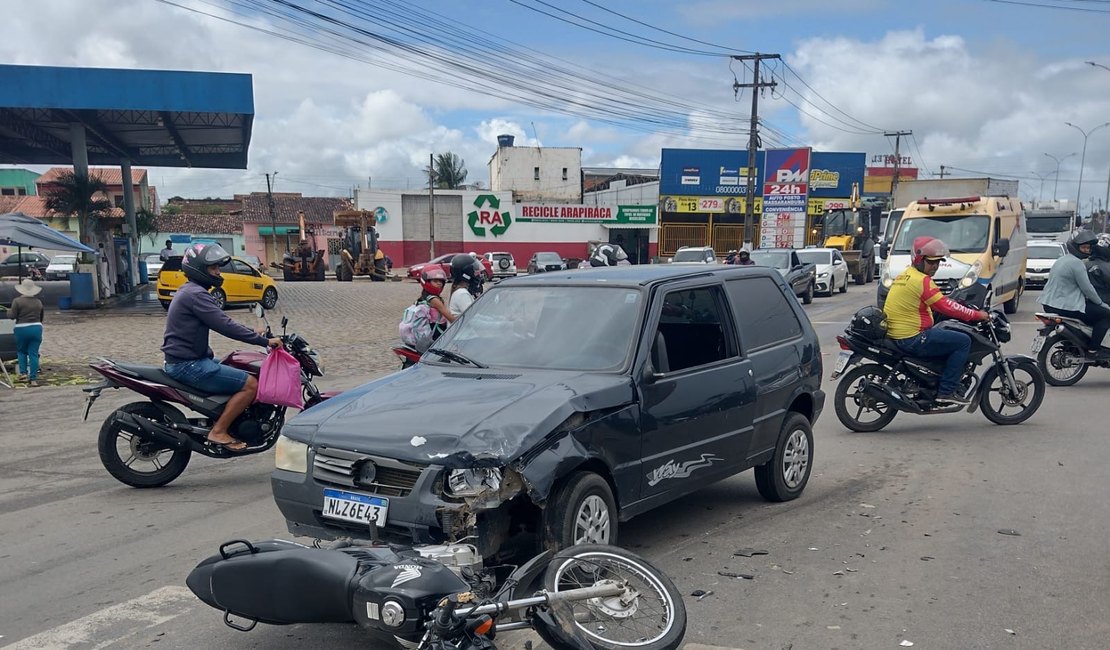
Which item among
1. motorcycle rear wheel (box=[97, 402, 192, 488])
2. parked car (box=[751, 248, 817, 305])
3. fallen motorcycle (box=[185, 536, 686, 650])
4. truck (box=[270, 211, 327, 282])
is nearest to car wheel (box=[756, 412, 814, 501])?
fallen motorcycle (box=[185, 536, 686, 650])

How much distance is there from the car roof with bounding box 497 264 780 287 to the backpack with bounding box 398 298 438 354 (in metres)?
2.35

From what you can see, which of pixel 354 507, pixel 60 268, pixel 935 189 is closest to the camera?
pixel 354 507

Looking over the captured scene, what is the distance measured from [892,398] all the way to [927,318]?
871 millimetres

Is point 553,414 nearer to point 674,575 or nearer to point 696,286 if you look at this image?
point 674,575

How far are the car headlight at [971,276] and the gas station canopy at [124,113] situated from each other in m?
17.4

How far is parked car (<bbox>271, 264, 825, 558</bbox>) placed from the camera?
408 centimetres

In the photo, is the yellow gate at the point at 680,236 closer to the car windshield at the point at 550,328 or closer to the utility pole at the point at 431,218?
the utility pole at the point at 431,218

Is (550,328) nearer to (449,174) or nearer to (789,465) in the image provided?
(789,465)

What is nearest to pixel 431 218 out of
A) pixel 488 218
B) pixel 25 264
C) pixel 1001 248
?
pixel 488 218

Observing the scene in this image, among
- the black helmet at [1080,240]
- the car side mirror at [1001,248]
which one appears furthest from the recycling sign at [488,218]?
the black helmet at [1080,240]

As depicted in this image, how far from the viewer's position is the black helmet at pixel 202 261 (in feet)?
22.5

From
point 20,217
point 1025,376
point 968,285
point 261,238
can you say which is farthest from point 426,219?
point 1025,376

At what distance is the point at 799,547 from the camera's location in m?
5.43

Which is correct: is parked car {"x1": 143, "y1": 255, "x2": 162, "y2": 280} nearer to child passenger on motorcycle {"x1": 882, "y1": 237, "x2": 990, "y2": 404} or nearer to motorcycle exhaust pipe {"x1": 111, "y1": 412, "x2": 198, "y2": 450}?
motorcycle exhaust pipe {"x1": 111, "y1": 412, "x2": 198, "y2": 450}
